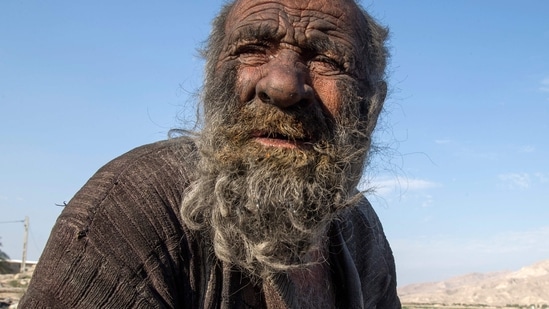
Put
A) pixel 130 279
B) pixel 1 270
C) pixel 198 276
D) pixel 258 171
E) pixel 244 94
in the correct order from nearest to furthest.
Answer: pixel 130 279
pixel 198 276
pixel 258 171
pixel 244 94
pixel 1 270

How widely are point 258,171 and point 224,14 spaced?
3.43 ft

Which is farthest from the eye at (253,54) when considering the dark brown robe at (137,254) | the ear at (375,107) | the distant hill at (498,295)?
the distant hill at (498,295)

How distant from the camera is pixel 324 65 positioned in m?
2.57

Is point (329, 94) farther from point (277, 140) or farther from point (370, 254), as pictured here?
point (370, 254)

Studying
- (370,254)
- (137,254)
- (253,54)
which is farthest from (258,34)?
(370,254)

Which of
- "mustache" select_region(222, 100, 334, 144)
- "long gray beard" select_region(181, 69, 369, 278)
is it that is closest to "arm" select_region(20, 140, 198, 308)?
"long gray beard" select_region(181, 69, 369, 278)

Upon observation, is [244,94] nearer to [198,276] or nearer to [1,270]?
[198,276]

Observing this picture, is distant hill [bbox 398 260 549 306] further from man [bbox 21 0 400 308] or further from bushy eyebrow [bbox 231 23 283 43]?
bushy eyebrow [bbox 231 23 283 43]

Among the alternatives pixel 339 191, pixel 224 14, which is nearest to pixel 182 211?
pixel 339 191

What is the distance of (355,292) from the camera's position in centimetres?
276

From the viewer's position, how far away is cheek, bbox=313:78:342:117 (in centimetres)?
251

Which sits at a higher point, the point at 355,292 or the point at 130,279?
the point at 130,279

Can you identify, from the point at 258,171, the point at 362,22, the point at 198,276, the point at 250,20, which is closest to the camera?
the point at 198,276

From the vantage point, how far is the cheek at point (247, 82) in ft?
8.09
